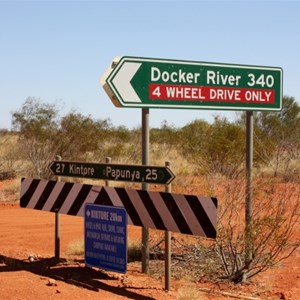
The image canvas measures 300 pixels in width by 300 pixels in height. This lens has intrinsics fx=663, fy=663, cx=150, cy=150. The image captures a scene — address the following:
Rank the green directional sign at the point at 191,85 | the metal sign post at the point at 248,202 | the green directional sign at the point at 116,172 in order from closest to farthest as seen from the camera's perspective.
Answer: the green directional sign at the point at 116,172
the green directional sign at the point at 191,85
the metal sign post at the point at 248,202

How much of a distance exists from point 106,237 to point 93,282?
582 millimetres

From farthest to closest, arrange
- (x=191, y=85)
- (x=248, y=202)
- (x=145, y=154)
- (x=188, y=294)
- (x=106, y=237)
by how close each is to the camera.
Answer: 1. (x=248, y=202)
2. (x=191, y=85)
3. (x=145, y=154)
4. (x=106, y=237)
5. (x=188, y=294)

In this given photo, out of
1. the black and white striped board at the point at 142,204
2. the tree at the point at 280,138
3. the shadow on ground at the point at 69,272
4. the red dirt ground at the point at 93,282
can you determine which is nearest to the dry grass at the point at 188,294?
the red dirt ground at the point at 93,282

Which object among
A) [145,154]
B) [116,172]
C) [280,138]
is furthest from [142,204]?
[280,138]

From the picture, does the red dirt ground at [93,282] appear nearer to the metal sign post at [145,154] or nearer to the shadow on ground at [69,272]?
the shadow on ground at [69,272]

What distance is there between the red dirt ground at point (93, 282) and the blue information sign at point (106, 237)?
0.24 m

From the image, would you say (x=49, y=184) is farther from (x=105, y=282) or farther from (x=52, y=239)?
(x=52, y=239)

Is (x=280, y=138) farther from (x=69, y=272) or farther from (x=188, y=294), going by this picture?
(x=188, y=294)

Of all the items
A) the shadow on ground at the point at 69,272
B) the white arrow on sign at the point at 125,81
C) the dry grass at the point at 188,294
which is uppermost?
the white arrow on sign at the point at 125,81

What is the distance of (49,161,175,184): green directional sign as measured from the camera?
26.1 feet

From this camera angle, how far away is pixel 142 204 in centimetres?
827

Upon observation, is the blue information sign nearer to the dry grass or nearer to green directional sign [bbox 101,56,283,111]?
the dry grass

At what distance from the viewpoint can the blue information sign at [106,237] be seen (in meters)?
8.16

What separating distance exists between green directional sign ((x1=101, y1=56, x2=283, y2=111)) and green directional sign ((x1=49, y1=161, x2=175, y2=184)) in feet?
2.92
